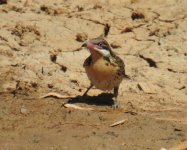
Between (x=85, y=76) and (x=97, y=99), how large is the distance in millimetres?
548

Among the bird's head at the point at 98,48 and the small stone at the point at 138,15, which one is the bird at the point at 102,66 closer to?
the bird's head at the point at 98,48

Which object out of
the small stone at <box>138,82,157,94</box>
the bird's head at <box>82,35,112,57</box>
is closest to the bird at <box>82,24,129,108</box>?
the bird's head at <box>82,35,112,57</box>

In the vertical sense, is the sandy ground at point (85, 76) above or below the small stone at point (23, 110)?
above

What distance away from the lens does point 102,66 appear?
7.61 metres

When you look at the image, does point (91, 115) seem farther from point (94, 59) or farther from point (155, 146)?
point (155, 146)

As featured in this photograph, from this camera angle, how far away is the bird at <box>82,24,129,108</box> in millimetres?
7605

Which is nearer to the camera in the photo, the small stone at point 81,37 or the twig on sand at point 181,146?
the twig on sand at point 181,146

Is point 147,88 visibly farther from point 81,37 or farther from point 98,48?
point 81,37

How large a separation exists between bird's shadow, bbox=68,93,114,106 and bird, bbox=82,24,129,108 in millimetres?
315

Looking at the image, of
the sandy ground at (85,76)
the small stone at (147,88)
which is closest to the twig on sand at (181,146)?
the sandy ground at (85,76)

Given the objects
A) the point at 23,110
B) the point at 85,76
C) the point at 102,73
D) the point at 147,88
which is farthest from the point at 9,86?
the point at 147,88

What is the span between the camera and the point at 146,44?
31.0 ft

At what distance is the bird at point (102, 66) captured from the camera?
299 inches

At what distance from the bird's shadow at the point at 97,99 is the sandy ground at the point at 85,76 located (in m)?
0.02
